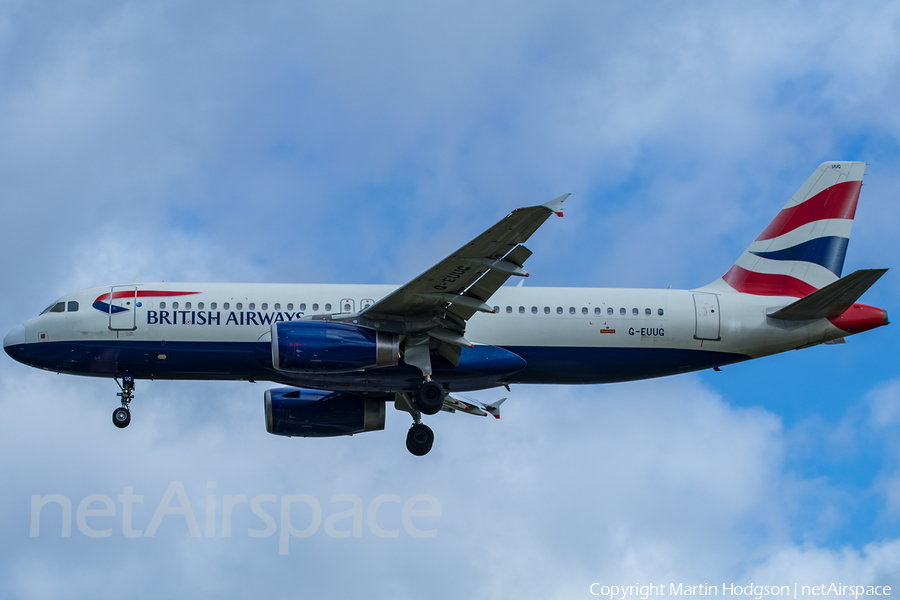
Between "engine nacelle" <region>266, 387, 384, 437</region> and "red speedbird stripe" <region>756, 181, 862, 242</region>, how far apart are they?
13.7 metres

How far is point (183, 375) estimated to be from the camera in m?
26.7

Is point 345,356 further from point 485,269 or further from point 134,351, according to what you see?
point 134,351

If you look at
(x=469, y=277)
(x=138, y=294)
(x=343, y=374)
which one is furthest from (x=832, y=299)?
(x=138, y=294)

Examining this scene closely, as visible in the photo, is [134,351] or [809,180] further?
[809,180]

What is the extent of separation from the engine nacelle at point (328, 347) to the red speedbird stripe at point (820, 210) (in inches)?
527

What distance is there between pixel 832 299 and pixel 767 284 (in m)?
3.11

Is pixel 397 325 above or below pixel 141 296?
below

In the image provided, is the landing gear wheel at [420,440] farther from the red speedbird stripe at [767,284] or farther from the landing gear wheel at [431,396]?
the red speedbird stripe at [767,284]

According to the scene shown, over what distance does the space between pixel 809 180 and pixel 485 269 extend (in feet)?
45.4

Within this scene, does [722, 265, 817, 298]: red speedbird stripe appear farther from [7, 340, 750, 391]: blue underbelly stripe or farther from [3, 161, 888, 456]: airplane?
[7, 340, 750, 391]: blue underbelly stripe

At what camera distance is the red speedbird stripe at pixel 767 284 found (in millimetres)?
28969

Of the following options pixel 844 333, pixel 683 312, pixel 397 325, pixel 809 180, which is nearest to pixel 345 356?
pixel 397 325

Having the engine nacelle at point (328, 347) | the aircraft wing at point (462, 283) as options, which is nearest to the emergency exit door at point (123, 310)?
the engine nacelle at point (328, 347)

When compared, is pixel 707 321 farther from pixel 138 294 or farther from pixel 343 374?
pixel 138 294
